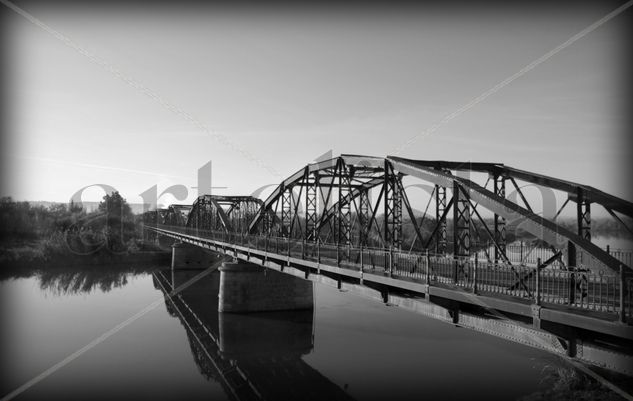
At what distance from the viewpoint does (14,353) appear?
2462cm

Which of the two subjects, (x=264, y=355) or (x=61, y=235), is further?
(x=61, y=235)

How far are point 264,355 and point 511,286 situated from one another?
1796 centimetres

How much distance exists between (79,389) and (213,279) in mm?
38878

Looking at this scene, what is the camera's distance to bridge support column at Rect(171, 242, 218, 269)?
6869 cm

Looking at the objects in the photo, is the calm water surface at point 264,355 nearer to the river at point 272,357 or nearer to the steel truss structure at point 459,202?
the river at point 272,357

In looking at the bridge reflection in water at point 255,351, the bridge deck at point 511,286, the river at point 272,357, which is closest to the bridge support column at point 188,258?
the bridge reflection in water at point 255,351

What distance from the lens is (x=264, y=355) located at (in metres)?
26.0

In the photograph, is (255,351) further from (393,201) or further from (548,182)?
(548,182)

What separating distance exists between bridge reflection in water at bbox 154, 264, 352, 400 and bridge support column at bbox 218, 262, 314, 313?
24.9 inches

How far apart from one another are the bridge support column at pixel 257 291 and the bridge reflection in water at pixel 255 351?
2.07 ft

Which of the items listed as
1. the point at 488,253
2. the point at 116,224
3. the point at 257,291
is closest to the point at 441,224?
the point at 488,253

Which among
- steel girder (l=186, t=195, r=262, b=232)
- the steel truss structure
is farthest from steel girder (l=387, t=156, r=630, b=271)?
steel girder (l=186, t=195, r=262, b=232)

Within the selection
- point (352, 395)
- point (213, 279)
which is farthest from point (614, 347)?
point (213, 279)

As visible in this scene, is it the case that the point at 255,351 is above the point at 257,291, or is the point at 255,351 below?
below
